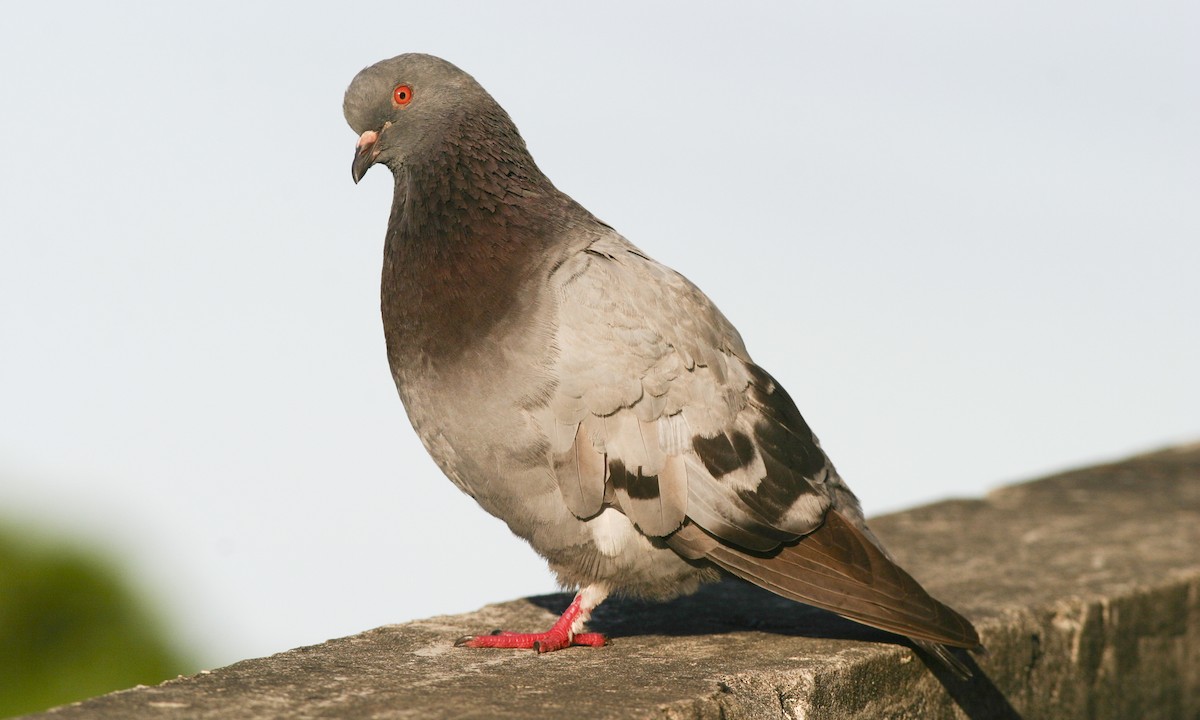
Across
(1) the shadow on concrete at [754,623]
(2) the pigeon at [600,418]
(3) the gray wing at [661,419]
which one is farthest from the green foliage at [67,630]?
(3) the gray wing at [661,419]

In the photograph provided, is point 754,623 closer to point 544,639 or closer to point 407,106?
point 544,639

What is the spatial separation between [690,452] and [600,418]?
1.08ft

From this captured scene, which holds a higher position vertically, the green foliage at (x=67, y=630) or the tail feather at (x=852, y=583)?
the green foliage at (x=67, y=630)

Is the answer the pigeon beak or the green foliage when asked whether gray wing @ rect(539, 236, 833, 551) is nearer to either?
the pigeon beak

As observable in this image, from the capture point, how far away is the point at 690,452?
428cm

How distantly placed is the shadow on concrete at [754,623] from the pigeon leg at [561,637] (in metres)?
0.26

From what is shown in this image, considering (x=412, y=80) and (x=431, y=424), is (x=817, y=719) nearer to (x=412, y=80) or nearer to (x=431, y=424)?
(x=431, y=424)

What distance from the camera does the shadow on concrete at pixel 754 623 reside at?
15.4 ft

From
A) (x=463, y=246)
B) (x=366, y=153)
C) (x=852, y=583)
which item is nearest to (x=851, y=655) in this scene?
(x=852, y=583)

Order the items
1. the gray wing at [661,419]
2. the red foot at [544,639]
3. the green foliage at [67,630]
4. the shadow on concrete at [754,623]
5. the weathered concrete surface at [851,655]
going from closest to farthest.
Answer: the weathered concrete surface at [851,655] < the gray wing at [661,419] < the red foot at [544,639] < the shadow on concrete at [754,623] < the green foliage at [67,630]

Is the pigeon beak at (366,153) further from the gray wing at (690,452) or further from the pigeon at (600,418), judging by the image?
the gray wing at (690,452)

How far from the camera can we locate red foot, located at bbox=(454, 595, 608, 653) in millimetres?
4480

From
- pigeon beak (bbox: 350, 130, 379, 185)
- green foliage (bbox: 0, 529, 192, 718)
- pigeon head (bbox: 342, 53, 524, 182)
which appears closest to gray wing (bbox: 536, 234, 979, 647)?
pigeon head (bbox: 342, 53, 524, 182)

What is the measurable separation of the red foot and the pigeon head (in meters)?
1.75
